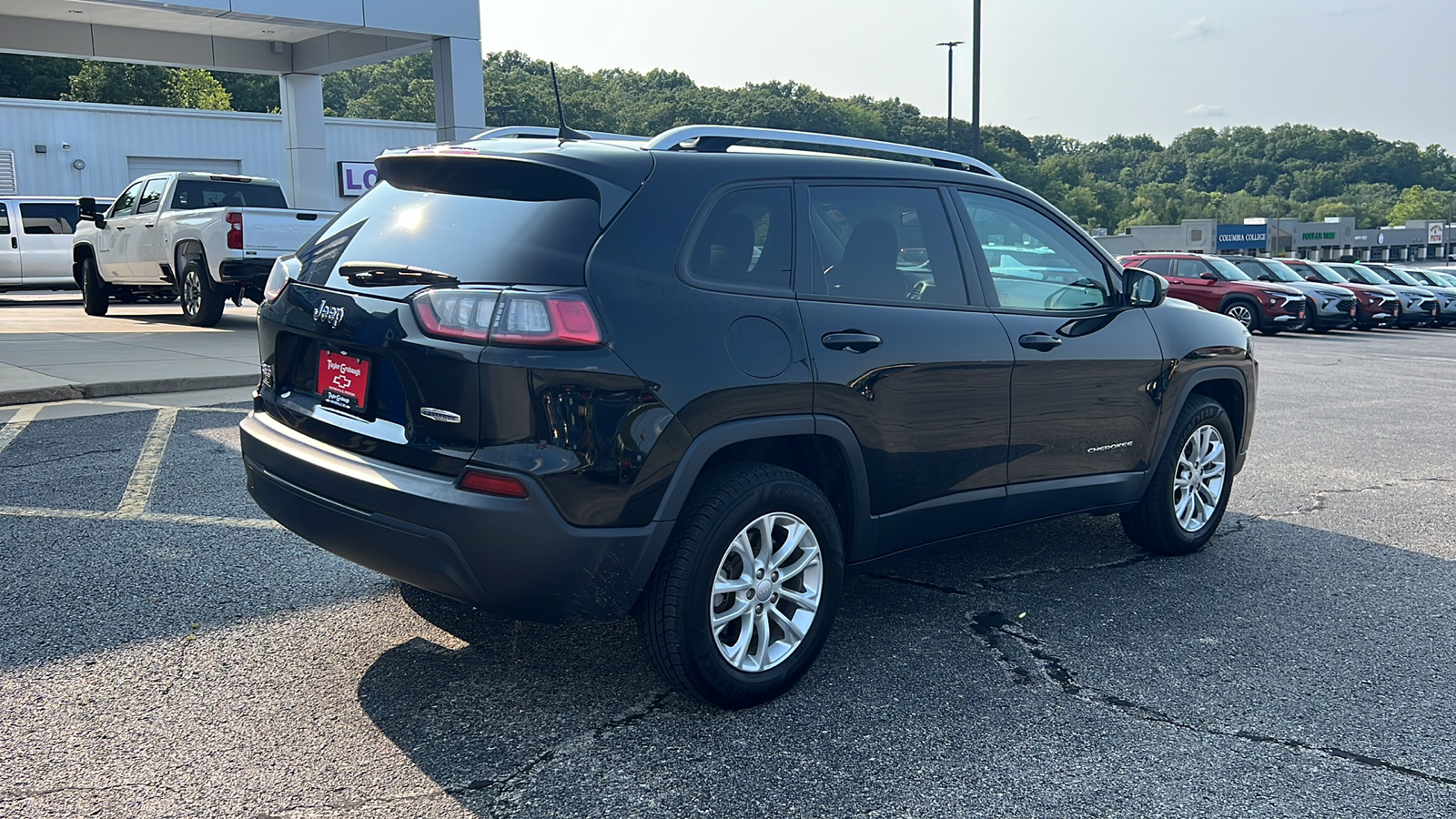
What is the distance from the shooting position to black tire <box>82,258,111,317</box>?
55.1ft

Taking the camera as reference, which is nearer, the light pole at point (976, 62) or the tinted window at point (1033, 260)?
the tinted window at point (1033, 260)

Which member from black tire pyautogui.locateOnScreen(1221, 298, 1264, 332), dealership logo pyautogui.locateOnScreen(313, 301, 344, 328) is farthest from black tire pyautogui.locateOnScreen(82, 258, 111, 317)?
black tire pyautogui.locateOnScreen(1221, 298, 1264, 332)

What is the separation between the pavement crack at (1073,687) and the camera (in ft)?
11.1

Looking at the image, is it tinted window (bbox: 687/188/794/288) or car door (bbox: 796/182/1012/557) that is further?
car door (bbox: 796/182/1012/557)

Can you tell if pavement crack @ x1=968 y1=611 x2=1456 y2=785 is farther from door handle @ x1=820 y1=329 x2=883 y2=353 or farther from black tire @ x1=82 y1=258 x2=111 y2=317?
black tire @ x1=82 y1=258 x2=111 y2=317

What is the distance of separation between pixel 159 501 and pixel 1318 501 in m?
6.37

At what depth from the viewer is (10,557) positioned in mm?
4898

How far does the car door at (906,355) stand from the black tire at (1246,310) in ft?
68.5

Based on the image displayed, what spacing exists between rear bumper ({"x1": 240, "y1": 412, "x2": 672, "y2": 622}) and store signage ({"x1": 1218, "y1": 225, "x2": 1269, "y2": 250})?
88.2 meters

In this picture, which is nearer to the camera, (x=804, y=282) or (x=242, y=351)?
(x=804, y=282)

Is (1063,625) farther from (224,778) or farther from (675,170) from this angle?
(224,778)

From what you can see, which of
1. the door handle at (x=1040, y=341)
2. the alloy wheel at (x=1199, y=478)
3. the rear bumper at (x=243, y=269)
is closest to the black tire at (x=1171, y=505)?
the alloy wheel at (x=1199, y=478)

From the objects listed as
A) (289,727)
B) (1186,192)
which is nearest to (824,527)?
(289,727)

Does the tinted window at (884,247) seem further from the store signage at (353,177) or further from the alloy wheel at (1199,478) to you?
the store signage at (353,177)
